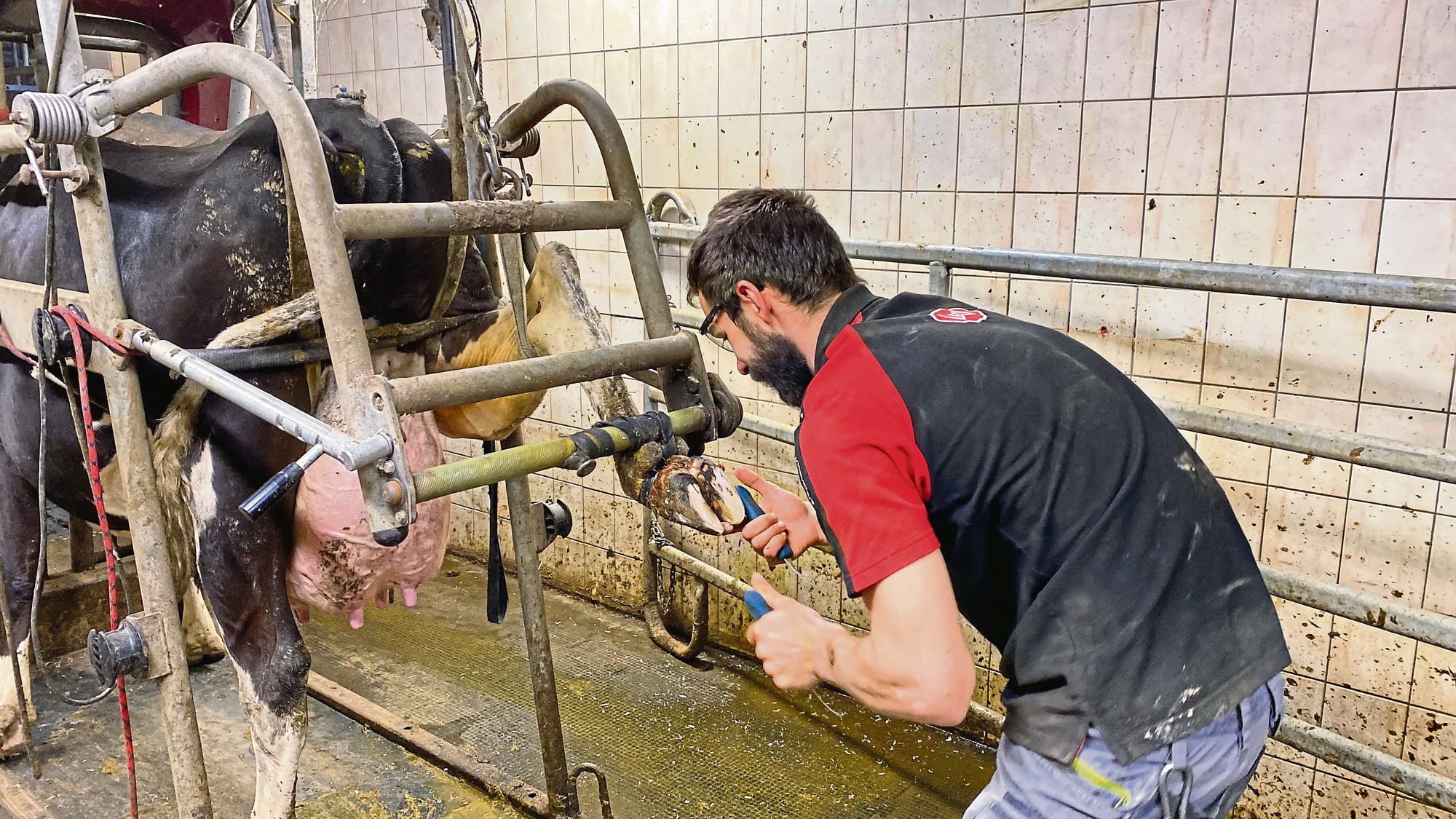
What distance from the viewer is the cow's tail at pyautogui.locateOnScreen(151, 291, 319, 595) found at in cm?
188

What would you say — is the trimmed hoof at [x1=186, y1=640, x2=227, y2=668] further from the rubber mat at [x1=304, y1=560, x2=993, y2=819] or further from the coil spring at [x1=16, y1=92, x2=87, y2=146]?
the coil spring at [x1=16, y1=92, x2=87, y2=146]

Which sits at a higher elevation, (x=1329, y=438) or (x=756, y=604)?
(x=1329, y=438)

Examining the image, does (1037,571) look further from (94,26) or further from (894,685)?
(94,26)

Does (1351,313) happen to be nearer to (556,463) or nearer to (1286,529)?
(1286,529)

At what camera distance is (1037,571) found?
1.37m

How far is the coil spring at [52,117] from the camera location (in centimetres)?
170

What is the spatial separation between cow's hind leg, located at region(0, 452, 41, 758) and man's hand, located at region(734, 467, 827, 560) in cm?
198

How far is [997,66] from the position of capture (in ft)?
9.39

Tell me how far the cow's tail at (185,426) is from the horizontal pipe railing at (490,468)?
1.71 ft

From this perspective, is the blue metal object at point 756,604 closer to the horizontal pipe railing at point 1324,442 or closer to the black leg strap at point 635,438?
the black leg strap at point 635,438

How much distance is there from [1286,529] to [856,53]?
5.69 feet

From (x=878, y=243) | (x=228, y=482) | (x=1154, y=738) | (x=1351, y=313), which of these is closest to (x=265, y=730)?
(x=228, y=482)

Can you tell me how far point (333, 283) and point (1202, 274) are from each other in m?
1.64

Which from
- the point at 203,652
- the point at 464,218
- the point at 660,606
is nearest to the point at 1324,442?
the point at 464,218
